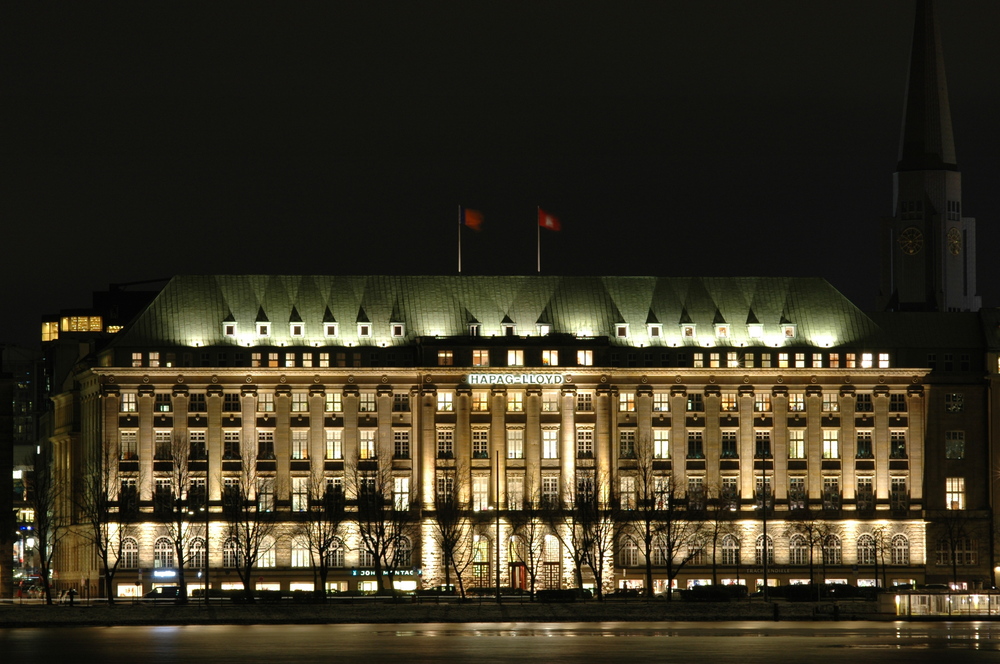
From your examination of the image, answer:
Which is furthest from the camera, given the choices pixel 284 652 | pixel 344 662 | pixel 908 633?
pixel 908 633

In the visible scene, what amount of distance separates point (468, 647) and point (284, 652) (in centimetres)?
1287

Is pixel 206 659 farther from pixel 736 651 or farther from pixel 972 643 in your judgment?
pixel 972 643

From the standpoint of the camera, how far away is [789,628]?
18962cm

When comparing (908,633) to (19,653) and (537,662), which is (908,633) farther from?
(19,653)

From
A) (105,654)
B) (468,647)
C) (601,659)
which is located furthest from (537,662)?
(105,654)

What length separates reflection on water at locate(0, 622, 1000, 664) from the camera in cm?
15538

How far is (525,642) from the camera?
170 metres

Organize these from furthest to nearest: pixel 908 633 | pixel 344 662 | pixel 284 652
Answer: pixel 908 633, pixel 284 652, pixel 344 662

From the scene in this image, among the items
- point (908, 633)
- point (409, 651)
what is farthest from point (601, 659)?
point (908, 633)

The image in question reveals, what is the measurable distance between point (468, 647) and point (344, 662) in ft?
52.5

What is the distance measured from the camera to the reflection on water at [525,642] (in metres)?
155

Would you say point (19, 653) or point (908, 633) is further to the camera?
point (908, 633)

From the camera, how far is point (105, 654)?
521 feet

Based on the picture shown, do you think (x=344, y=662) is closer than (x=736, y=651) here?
Yes
